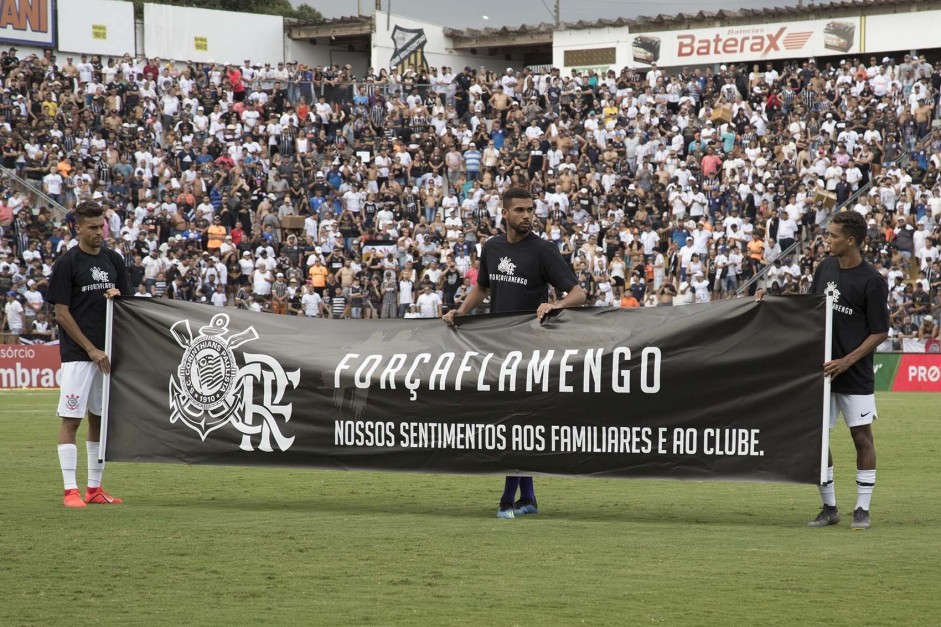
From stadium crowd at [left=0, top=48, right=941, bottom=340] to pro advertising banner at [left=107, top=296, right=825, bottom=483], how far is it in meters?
A: 19.0

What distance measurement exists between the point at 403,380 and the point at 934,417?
13.4 m

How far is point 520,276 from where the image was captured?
32.2ft

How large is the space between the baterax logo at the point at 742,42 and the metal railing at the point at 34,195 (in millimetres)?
22324

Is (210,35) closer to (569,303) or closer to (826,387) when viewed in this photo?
(569,303)

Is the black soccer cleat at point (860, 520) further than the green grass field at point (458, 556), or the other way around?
the black soccer cleat at point (860, 520)

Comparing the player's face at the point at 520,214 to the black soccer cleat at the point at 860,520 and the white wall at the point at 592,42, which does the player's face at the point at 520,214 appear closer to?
the black soccer cleat at the point at 860,520

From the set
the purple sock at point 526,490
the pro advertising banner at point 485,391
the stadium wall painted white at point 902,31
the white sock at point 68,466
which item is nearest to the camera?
the pro advertising banner at point 485,391

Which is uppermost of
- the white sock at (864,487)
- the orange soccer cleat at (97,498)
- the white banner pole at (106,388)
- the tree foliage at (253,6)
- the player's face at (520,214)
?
the tree foliage at (253,6)

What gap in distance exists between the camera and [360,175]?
35438mm

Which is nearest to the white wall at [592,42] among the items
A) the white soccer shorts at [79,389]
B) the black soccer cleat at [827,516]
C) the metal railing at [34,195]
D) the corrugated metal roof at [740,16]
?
the corrugated metal roof at [740,16]

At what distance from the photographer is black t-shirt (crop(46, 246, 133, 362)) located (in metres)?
10.3

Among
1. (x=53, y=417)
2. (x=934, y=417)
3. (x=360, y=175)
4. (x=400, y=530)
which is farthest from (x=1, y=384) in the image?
(x=400, y=530)

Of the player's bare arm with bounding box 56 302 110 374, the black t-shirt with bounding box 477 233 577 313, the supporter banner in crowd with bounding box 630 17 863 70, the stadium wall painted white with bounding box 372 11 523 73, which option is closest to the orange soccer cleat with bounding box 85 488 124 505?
the player's bare arm with bounding box 56 302 110 374

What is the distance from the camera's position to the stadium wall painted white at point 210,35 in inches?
1850
